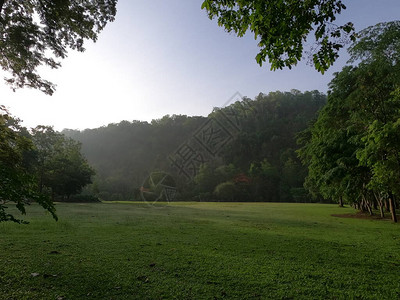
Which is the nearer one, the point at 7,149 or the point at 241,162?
the point at 7,149

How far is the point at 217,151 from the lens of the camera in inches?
3398

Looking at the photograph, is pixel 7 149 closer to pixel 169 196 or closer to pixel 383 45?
pixel 383 45

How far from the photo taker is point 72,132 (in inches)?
4564

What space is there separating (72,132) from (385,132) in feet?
412

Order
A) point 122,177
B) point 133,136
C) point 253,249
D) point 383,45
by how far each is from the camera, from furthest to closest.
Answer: point 133,136 → point 122,177 → point 383,45 → point 253,249

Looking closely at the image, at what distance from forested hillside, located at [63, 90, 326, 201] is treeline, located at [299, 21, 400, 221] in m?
43.5

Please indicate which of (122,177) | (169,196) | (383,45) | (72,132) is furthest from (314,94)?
(72,132)

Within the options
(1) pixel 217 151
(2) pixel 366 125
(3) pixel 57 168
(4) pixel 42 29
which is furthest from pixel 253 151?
(4) pixel 42 29

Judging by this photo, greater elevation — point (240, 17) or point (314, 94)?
point (314, 94)

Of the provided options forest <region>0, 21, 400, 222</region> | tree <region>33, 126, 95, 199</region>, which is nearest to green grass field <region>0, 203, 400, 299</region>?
forest <region>0, 21, 400, 222</region>

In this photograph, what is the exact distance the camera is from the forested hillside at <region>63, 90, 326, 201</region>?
6731 cm

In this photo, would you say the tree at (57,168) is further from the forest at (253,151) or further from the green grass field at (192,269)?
the green grass field at (192,269)

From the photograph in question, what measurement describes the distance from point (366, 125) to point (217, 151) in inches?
2795

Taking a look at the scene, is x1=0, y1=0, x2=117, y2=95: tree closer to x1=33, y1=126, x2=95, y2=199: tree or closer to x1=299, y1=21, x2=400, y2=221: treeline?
x1=299, y1=21, x2=400, y2=221: treeline
